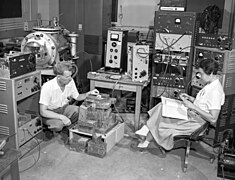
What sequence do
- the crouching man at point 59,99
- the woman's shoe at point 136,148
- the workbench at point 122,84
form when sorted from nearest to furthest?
the crouching man at point 59,99
the woman's shoe at point 136,148
the workbench at point 122,84

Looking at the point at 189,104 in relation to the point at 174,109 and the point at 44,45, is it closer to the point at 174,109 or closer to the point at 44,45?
the point at 174,109

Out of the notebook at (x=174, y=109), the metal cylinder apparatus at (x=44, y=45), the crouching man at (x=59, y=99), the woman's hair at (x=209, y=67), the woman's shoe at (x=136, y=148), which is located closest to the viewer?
the woman's hair at (x=209, y=67)

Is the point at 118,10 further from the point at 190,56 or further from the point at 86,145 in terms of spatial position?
the point at 86,145

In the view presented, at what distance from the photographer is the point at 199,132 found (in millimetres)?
2811

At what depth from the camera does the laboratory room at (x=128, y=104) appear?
280 centimetres

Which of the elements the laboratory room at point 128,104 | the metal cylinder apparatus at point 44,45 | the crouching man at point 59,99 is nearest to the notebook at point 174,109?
the laboratory room at point 128,104

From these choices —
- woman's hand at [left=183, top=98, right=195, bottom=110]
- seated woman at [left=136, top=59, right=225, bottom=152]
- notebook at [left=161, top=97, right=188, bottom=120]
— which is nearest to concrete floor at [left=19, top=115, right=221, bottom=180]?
seated woman at [left=136, top=59, right=225, bottom=152]

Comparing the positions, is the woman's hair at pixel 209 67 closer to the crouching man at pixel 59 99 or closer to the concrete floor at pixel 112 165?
the concrete floor at pixel 112 165

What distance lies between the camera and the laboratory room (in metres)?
2.80

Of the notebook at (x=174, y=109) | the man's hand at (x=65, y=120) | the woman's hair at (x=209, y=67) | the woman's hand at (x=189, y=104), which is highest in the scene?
the woman's hair at (x=209, y=67)

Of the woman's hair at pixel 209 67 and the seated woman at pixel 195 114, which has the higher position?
the woman's hair at pixel 209 67

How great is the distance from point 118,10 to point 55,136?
95.4 inches

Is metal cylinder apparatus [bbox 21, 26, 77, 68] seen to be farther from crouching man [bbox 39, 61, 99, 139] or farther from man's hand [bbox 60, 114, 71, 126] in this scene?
man's hand [bbox 60, 114, 71, 126]

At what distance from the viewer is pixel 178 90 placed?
371 cm
